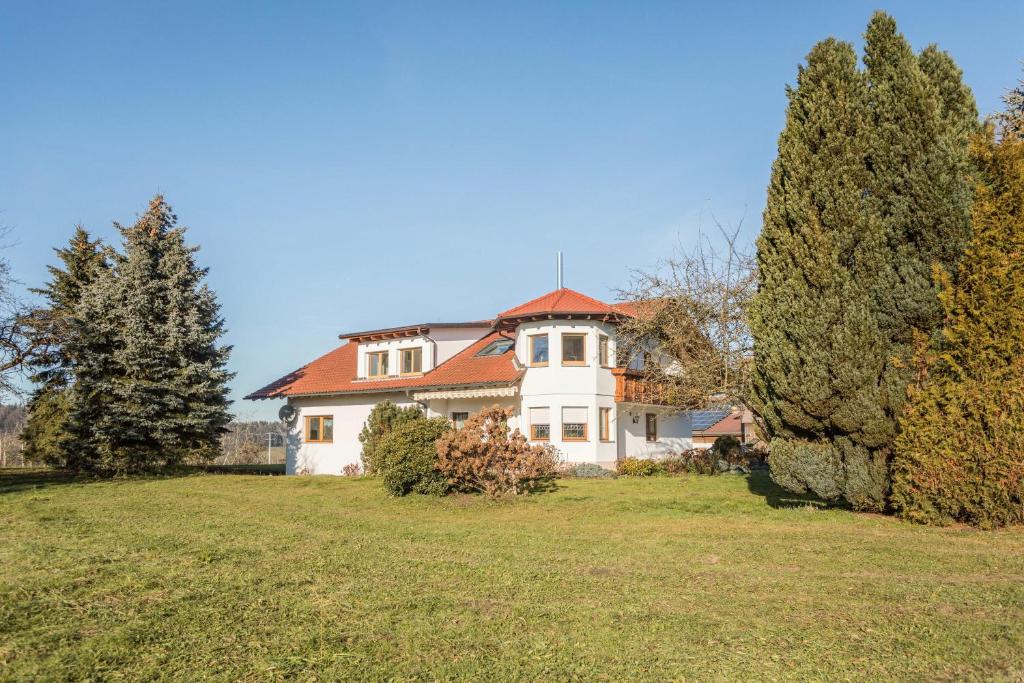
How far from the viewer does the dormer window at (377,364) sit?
3500cm

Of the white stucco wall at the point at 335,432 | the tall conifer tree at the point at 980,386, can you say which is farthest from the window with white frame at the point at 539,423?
the tall conifer tree at the point at 980,386

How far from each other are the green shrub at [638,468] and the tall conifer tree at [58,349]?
21252mm

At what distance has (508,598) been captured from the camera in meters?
7.66

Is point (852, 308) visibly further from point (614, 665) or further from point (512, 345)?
point (512, 345)

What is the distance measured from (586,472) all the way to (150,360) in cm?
1770

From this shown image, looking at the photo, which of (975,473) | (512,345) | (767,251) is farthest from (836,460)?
(512,345)

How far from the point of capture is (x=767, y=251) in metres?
15.0

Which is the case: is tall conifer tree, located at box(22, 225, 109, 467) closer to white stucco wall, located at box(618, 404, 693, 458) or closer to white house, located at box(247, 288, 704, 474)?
white house, located at box(247, 288, 704, 474)

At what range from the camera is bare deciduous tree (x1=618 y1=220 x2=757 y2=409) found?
26500 millimetres

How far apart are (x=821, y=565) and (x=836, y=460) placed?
477cm

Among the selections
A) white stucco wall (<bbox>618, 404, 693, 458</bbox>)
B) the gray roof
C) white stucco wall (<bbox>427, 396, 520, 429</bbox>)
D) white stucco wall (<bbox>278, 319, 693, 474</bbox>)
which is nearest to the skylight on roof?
white stucco wall (<bbox>278, 319, 693, 474</bbox>)

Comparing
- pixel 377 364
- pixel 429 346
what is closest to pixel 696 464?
pixel 429 346

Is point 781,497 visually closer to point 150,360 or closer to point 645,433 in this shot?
point 645,433

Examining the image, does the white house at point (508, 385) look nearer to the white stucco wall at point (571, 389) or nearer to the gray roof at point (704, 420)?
the white stucco wall at point (571, 389)
